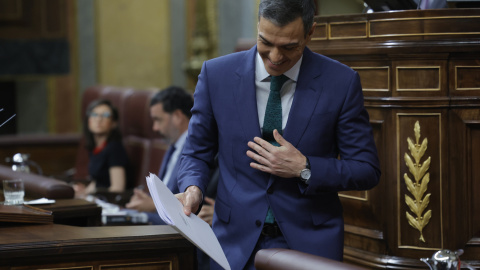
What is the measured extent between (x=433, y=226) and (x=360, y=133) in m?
1.06

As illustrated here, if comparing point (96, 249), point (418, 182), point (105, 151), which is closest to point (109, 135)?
point (105, 151)

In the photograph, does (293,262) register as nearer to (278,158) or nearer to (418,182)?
(278,158)

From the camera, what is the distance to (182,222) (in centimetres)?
200

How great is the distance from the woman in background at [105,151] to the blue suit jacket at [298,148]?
3190 millimetres

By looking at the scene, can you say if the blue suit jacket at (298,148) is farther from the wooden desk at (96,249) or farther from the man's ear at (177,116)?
the man's ear at (177,116)

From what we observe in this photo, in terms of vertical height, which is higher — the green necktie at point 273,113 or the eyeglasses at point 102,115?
the green necktie at point 273,113

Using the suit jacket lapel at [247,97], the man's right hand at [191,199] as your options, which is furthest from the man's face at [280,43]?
the man's right hand at [191,199]

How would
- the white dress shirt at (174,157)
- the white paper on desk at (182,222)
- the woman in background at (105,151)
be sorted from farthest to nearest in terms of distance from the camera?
the woman in background at (105,151)
the white dress shirt at (174,157)
the white paper on desk at (182,222)

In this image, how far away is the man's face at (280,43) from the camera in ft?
6.88

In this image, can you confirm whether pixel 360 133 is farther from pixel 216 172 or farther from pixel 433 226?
pixel 216 172

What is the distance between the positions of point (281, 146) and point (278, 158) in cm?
4

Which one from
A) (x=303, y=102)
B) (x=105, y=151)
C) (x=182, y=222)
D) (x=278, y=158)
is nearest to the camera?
(x=182, y=222)

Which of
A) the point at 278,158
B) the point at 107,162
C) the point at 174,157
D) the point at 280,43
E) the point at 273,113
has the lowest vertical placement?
the point at 107,162

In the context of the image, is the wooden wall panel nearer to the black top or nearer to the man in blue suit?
the man in blue suit
